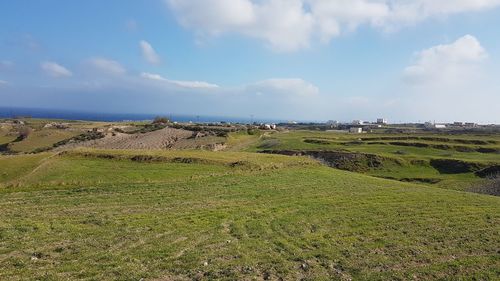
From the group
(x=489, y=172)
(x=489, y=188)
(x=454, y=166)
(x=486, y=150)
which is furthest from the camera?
(x=486, y=150)

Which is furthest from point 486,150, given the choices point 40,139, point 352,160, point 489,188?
point 40,139

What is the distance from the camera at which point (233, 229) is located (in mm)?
21219

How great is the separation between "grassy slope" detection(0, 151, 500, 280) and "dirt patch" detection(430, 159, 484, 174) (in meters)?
31.8

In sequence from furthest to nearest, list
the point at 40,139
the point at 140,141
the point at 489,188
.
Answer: the point at 40,139, the point at 140,141, the point at 489,188

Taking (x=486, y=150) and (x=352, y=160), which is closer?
(x=352, y=160)

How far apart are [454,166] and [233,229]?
177 feet

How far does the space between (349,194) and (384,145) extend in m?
62.0

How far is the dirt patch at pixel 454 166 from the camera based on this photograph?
62.3 m

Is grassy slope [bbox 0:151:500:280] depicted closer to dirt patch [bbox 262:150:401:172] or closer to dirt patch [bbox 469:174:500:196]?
dirt patch [bbox 469:174:500:196]

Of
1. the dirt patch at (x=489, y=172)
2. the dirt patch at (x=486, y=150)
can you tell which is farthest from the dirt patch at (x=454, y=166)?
the dirt patch at (x=486, y=150)

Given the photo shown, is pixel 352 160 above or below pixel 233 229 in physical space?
below

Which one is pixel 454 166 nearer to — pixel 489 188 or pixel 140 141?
pixel 489 188

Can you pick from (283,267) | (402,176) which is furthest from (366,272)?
(402,176)

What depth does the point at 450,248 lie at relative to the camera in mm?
18625
